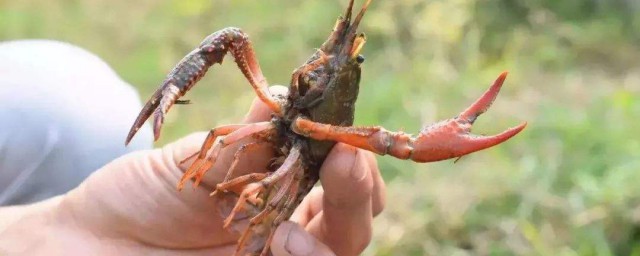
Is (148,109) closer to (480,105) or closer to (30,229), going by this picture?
(480,105)

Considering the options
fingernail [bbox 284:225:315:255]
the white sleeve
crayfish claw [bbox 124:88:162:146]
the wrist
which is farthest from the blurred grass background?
crayfish claw [bbox 124:88:162:146]

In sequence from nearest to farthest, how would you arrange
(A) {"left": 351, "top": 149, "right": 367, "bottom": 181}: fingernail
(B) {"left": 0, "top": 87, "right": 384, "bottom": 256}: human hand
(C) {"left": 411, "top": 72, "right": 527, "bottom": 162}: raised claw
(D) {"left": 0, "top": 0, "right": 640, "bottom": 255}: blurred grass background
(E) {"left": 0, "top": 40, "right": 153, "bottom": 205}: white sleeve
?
(C) {"left": 411, "top": 72, "right": 527, "bottom": 162}: raised claw, (A) {"left": 351, "top": 149, "right": 367, "bottom": 181}: fingernail, (B) {"left": 0, "top": 87, "right": 384, "bottom": 256}: human hand, (E) {"left": 0, "top": 40, "right": 153, "bottom": 205}: white sleeve, (D) {"left": 0, "top": 0, "right": 640, "bottom": 255}: blurred grass background

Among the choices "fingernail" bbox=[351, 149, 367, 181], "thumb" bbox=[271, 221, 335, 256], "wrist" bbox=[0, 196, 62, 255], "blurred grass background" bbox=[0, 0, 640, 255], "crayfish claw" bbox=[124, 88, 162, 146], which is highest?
"crayfish claw" bbox=[124, 88, 162, 146]

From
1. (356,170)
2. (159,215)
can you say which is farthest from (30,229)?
(356,170)

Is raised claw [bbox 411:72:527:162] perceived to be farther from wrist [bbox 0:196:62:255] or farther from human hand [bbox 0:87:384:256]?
wrist [bbox 0:196:62:255]

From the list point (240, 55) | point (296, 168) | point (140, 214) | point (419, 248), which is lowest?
point (419, 248)

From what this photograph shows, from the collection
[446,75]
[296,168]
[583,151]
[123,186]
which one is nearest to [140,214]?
[123,186]

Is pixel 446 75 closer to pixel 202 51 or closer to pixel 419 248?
pixel 419 248

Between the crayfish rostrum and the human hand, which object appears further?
the human hand
